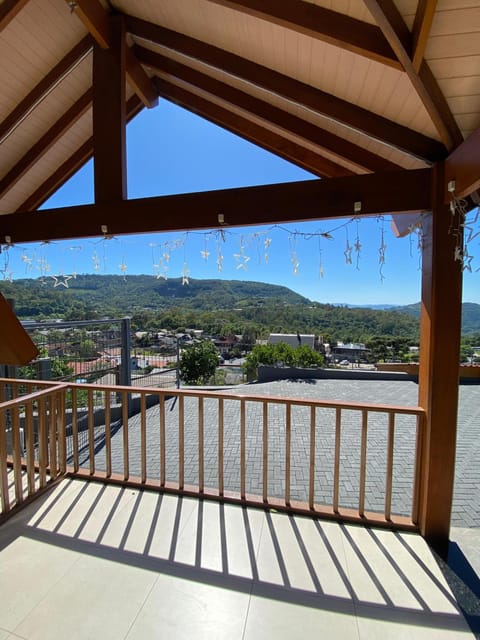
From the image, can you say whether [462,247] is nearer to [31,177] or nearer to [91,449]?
[91,449]

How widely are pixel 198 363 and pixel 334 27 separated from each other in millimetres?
13802

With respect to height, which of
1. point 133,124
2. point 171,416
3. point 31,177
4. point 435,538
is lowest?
point 171,416

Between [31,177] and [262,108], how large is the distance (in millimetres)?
2648

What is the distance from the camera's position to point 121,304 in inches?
278

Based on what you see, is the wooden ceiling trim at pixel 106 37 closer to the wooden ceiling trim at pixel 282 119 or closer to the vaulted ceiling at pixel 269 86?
the vaulted ceiling at pixel 269 86

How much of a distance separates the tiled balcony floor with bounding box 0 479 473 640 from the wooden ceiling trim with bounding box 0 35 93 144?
3.42 meters

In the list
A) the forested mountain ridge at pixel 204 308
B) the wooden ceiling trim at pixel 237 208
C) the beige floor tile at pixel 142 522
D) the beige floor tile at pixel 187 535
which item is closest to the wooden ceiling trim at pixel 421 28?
the wooden ceiling trim at pixel 237 208

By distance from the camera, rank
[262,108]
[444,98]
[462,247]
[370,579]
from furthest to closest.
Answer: [262,108], [462,247], [370,579], [444,98]

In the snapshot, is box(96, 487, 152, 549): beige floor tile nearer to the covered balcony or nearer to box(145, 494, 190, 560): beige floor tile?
the covered balcony

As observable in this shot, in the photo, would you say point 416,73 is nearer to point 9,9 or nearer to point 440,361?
point 440,361

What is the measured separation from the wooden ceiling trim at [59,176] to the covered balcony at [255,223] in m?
0.14

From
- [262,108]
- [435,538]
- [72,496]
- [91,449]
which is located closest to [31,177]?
[262,108]

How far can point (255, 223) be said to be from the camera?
7.54 feet

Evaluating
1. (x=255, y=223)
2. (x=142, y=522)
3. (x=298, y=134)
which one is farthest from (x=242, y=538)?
(x=298, y=134)
